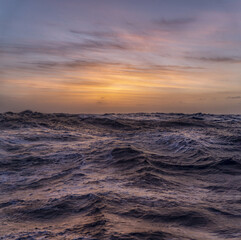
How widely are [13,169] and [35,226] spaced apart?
6130 millimetres

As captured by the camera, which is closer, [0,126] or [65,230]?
[65,230]

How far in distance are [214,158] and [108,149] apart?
5541 millimetres

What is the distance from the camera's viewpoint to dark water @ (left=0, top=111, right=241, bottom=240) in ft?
17.5

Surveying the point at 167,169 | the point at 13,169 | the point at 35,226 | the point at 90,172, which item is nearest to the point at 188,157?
the point at 167,169

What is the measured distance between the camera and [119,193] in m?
7.47

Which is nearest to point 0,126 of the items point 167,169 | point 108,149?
point 108,149

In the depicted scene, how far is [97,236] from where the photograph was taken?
15.8ft

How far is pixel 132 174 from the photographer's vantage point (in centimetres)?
977

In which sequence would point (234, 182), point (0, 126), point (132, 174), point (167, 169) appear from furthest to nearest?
point (0, 126) < point (167, 169) < point (132, 174) < point (234, 182)

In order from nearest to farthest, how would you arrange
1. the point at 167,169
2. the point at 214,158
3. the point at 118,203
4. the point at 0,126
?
the point at 118,203, the point at 167,169, the point at 214,158, the point at 0,126

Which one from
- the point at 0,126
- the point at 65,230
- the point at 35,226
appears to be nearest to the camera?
the point at 65,230

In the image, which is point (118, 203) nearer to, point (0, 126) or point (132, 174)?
point (132, 174)

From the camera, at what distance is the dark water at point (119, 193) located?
5.33 m

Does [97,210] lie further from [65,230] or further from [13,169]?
[13,169]
